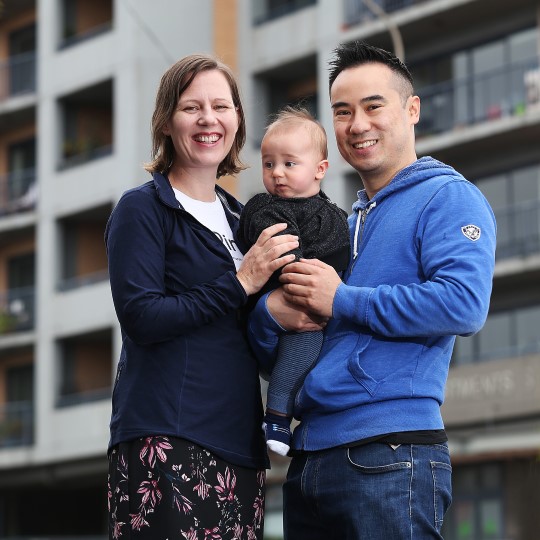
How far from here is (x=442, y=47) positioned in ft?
103

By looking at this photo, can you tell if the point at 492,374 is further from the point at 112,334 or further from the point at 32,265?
the point at 32,265

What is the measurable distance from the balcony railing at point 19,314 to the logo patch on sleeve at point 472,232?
109 feet

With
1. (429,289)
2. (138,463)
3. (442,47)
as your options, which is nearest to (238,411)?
(138,463)

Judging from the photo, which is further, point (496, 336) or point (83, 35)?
point (83, 35)

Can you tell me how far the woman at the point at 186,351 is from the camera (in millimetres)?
5070

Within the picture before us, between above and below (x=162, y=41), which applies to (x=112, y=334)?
below

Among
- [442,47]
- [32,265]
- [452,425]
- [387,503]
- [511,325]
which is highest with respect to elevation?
[442,47]

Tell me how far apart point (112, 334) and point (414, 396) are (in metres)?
31.6

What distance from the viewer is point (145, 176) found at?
110 ft

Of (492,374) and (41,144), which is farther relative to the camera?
(41,144)

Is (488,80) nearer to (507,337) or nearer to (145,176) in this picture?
(507,337)

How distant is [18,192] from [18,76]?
10.0 feet

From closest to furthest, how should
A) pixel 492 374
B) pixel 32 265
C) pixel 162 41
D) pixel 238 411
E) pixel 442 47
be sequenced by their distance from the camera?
pixel 238 411 < pixel 492 374 < pixel 442 47 < pixel 162 41 < pixel 32 265

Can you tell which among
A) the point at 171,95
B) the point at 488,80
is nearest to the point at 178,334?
the point at 171,95
